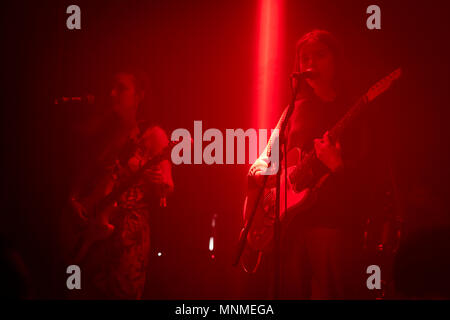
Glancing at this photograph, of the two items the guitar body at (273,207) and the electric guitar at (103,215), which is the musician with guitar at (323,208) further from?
the electric guitar at (103,215)

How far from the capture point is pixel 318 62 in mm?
3477

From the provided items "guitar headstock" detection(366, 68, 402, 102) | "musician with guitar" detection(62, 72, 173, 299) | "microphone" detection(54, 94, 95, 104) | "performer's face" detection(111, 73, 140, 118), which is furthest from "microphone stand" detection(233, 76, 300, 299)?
"microphone" detection(54, 94, 95, 104)

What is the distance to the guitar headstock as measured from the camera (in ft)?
11.0

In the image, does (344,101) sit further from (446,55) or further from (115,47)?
(115,47)

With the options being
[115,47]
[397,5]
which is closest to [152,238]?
[115,47]

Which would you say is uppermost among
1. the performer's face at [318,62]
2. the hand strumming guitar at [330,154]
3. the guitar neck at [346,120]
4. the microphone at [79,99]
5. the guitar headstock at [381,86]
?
the performer's face at [318,62]

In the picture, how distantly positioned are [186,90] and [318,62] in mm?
943

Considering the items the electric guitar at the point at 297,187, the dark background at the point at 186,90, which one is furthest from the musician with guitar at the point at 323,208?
the dark background at the point at 186,90

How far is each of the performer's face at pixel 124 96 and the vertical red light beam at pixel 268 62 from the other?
34.8 inches

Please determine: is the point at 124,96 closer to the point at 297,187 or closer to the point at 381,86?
the point at 297,187

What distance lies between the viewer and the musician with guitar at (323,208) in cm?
327

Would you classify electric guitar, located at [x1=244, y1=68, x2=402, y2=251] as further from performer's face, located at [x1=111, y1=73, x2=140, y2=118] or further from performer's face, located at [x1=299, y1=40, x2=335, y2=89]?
performer's face, located at [x1=111, y1=73, x2=140, y2=118]

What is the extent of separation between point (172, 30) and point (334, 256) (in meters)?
1.93

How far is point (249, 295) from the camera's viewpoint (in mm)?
3426
